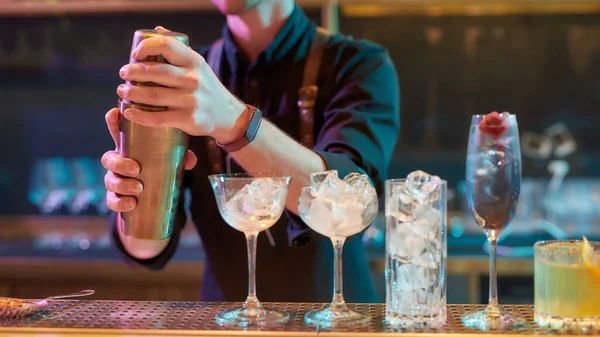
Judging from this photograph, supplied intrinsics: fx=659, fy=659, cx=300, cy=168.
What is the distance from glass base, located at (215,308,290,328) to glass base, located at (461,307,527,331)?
10.5 inches

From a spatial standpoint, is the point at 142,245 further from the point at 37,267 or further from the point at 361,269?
the point at 37,267

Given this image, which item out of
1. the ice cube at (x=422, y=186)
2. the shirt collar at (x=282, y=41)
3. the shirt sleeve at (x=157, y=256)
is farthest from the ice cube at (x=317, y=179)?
the shirt collar at (x=282, y=41)

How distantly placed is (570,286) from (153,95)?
0.63 metres

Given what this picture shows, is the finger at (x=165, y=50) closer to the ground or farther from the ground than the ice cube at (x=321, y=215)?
farther from the ground

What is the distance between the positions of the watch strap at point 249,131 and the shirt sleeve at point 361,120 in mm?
214

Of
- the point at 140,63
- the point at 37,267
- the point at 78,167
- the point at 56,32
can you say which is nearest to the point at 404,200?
the point at 140,63

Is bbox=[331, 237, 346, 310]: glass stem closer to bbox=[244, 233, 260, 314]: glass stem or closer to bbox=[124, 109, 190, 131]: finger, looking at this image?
bbox=[244, 233, 260, 314]: glass stem

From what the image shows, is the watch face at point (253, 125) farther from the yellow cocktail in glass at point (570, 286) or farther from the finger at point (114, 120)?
the yellow cocktail in glass at point (570, 286)

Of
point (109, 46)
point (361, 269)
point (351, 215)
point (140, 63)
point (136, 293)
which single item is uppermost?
point (109, 46)

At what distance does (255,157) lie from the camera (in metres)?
1.14

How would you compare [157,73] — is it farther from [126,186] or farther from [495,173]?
[495,173]

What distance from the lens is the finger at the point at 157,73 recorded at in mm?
902

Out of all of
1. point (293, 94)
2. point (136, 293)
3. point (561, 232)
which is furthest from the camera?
point (561, 232)

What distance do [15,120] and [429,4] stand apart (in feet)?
7.22
